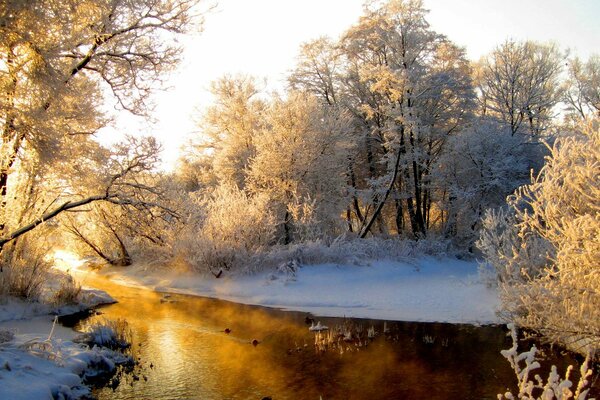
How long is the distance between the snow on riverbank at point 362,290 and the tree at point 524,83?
1192 cm

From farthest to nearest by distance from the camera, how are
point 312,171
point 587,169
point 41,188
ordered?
point 312,171 → point 41,188 → point 587,169

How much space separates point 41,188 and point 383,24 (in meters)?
20.1

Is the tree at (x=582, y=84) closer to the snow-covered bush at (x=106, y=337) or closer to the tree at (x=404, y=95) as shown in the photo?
the tree at (x=404, y=95)

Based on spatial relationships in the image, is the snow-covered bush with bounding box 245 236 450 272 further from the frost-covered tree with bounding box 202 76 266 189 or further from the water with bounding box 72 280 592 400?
the frost-covered tree with bounding box 202 76 266 189

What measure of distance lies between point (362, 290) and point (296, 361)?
687cm

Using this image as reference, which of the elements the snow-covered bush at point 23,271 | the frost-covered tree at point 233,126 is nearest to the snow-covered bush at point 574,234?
the snow-covered bush at point 23,271

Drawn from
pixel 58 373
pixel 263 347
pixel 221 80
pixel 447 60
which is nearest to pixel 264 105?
pixel 221 80

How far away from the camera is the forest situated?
25.3 ft

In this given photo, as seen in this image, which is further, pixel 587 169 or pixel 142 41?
pixel 142 41

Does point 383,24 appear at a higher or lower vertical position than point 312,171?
higher

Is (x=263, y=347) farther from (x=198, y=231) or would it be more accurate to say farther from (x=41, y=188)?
(x=198, y=231)

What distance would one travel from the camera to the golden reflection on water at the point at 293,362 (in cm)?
778

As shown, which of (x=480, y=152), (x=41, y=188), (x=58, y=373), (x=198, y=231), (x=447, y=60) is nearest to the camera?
(x=58, y=373)

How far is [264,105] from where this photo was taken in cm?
2870
